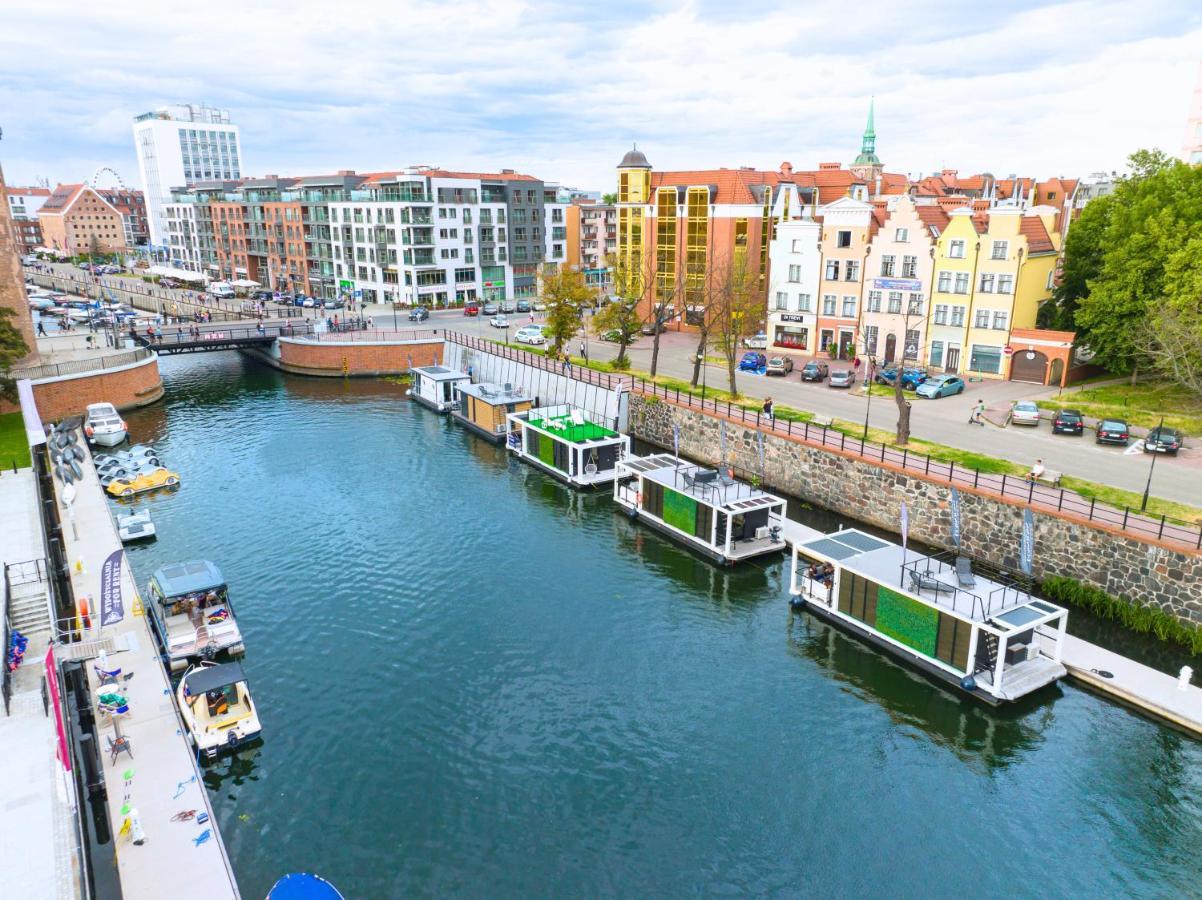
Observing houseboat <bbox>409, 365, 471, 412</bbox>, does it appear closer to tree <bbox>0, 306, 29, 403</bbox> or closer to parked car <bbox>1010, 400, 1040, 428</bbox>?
tree <bbox>0, 306, 29, 403</bbox>

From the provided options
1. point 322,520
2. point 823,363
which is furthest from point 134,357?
point 823,363

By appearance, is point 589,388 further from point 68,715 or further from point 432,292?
point 432,292

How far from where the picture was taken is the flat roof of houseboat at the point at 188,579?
32.2 m

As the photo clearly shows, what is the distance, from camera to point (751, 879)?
21.7 metres

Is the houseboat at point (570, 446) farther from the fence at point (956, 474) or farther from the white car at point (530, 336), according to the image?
the white car at point (530, 336)

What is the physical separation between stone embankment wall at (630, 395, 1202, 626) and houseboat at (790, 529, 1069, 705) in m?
3.24

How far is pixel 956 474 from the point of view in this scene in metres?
41.9

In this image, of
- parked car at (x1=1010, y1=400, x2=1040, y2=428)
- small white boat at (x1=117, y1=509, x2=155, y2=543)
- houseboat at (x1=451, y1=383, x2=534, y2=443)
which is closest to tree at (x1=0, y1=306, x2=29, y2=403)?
small white boat at (x1=117, y1=509, x2=155, y2=543)

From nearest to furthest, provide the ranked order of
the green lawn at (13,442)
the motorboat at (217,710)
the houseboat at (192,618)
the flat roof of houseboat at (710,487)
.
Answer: the motorboat at (217,710) < the houseboat at (192,618) < the flat roof of houseboat at (710,487) < the green lawn at (13,442)

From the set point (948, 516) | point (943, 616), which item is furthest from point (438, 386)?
point (943, 616)

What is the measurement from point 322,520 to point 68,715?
69.3ft

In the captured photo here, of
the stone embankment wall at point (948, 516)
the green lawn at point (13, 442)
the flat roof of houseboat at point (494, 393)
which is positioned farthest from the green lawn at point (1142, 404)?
the green lawn at point (13, 442)

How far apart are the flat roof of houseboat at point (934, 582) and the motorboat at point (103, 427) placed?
5264 centimetres

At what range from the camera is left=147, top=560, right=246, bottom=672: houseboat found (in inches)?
1212
